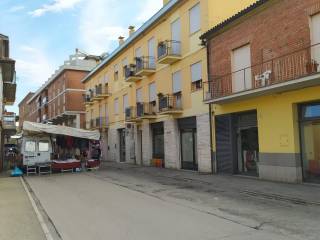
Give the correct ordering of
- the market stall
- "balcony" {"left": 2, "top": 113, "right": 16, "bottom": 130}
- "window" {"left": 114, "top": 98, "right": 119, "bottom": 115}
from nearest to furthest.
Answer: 1. the market stall
2. "balcony" {"left": 2, "top": 113, "right": 16, "bottom": 130}
3. "window" {"left": 114, "top": 98, "right": 119, "bottom": 115}

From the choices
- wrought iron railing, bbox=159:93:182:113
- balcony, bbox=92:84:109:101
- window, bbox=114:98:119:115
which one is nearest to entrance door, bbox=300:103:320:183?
wrought iron railing, bbox=159:93:182:113

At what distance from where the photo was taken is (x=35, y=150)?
23.8 m

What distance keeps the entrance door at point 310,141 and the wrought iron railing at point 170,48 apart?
32.3 feet

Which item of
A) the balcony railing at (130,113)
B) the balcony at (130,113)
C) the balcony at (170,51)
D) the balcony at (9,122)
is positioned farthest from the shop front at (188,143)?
the balcony at (9,122)

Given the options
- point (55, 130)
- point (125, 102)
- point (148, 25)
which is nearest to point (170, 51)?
point (148, 25)

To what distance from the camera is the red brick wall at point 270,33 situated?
14.0 meters

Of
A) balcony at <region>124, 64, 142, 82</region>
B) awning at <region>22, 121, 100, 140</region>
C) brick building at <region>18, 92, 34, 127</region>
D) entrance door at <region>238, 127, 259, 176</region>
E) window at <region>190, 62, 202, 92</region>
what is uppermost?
brick building at <region>18, 92, 34, 127</region>

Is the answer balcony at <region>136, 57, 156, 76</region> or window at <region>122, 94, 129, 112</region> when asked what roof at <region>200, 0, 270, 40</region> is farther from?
window at <region>122, 94, 129, 112</region>

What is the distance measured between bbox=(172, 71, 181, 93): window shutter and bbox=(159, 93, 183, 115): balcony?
296 millimetres

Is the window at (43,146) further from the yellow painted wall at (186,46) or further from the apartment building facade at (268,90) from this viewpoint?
the apartment building facade at (268,90)

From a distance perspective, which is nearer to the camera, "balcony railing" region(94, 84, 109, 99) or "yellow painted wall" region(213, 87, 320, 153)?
"yellow painted wall" region(213, 87, 320, 153)

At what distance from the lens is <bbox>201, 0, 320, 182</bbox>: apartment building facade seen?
13.9 meters

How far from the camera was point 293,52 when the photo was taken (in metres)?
14.1

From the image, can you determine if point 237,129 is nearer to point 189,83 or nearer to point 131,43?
point 189,83
